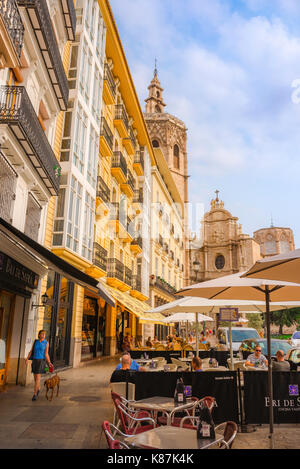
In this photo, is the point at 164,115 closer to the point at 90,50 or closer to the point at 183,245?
the point at 183,245

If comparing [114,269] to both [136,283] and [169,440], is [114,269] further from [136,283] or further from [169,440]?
[169,440]

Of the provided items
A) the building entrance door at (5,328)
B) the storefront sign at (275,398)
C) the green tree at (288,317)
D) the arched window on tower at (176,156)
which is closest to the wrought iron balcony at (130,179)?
the building entrance door at (5,328)

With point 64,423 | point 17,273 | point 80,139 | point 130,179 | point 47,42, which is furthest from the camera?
point 130,179

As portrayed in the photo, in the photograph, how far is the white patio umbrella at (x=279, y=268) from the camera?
4230 millimetres

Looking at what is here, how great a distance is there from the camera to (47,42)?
10633 millimetres

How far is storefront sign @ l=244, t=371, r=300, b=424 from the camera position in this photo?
21.6 feet

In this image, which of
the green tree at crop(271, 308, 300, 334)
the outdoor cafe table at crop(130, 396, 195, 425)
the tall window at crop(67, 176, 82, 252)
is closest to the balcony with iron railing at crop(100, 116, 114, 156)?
the tall window at crop(67, 176, 82, 252)

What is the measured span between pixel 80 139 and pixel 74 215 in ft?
11.1

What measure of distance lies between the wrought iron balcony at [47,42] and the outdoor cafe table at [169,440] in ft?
31.9

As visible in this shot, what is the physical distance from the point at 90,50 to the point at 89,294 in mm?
11630

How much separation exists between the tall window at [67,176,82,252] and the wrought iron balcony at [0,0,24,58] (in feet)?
21.2

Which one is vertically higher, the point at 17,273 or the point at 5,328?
the point at 17,273

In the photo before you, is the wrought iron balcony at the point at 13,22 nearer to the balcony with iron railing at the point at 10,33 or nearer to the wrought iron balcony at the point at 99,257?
the balcony with iron railing at the point at 10,33

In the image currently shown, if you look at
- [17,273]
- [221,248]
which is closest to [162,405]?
[17,273]
